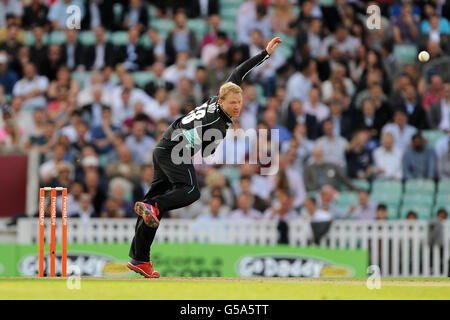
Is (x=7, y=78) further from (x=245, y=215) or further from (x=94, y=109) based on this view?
(x=245, y=215)

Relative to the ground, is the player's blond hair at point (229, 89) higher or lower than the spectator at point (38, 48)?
lower

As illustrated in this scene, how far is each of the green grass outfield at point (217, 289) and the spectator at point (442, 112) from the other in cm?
895

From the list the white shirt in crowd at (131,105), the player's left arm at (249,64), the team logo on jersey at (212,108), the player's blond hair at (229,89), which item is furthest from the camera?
the white shirt in crowd at (131,105)

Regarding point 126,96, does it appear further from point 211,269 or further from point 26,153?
point 211,269

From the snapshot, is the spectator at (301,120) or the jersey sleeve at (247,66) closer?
the jersey sleeve at (247,66)

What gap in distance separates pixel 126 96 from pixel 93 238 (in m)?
4.07

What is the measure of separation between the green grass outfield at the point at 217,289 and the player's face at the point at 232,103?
6.69ft

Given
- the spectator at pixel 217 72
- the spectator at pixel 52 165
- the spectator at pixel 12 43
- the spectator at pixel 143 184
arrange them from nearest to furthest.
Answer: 1. the spectator at pixel 143 184
2. the spectator at pixel 52 165
3. the spectator at pixel 217 72
4. the spectator at pixel 12 43

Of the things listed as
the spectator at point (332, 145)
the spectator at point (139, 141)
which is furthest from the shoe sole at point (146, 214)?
the spectator at point (332, 145)

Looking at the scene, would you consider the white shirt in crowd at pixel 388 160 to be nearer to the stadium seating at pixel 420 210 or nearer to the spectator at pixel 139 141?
the stadium seating at pixel 420 210

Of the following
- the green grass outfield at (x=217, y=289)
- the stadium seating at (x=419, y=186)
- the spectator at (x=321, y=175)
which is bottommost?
the green grass outfield at (x=217, y=289)

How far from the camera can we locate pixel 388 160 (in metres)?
19.4

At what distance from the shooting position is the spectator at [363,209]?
722 inches

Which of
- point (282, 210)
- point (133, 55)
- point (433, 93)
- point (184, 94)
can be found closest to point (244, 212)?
point (282, 210)
